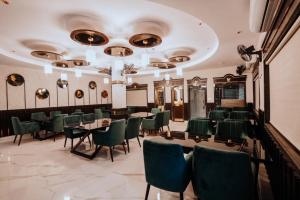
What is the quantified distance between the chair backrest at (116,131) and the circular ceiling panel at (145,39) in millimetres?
1863

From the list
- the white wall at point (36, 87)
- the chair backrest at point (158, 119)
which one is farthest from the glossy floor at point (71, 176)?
the white wall at point (36, 87)

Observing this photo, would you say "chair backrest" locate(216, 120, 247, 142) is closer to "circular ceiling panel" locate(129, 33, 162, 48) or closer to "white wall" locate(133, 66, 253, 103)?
"circular ceiling panel" locate(129, 33, 162, 48)

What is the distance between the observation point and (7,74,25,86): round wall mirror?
6.57m

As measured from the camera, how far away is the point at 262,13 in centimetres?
168

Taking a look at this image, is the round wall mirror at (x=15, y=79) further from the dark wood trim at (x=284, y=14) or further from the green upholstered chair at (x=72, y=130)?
the dark wood trim at (x=284, y=14)

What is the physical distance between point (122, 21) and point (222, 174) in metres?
3.20

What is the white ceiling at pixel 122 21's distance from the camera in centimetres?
254

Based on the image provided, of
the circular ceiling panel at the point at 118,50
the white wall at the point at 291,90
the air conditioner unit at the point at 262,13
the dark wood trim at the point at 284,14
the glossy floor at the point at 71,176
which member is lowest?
the glossy floor at the point at 71,176

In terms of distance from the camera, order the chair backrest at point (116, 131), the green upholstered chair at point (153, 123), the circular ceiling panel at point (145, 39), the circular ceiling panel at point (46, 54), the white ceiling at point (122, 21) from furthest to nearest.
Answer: the green upholstered chair at point (153, 123)
the circular ceiling panel at point (46, 54)
the chair backrest at point (116, 131)
the circular ceiling panel at point (145, 39)
the white ceiling at point (122, 21)

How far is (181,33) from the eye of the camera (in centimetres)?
405

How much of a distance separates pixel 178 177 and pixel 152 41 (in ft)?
9.77

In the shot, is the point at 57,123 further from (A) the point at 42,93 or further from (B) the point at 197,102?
(B) the point at 197,102

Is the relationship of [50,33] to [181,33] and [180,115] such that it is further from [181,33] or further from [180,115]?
[180,115]

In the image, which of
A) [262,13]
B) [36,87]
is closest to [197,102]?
[36,87]
